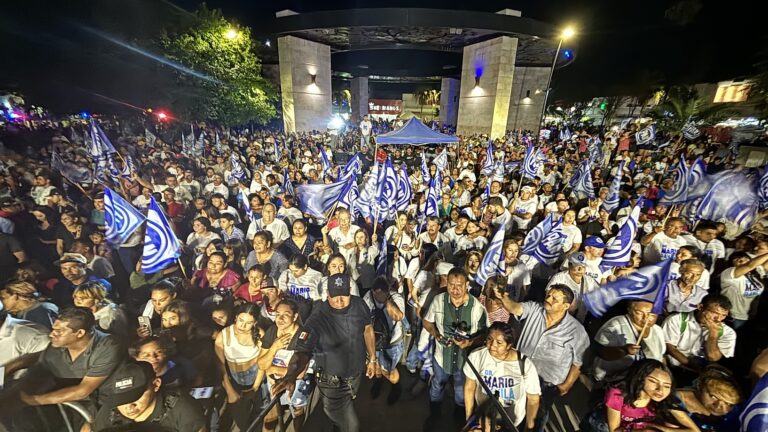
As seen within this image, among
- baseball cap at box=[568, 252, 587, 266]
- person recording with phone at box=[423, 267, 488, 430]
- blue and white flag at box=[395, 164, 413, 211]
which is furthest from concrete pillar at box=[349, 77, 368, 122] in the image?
person recording with phone at box=[423, 267, 488, 430]

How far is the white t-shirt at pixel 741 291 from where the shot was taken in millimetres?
4254

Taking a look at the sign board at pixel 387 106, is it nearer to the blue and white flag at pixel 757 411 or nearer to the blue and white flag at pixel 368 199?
the blue and white flag at pixel 368 199

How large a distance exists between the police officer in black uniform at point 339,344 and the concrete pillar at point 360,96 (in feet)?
143

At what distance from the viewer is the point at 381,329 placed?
4109 mm

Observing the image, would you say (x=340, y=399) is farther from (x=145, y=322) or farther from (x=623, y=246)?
(x=623, y=246)

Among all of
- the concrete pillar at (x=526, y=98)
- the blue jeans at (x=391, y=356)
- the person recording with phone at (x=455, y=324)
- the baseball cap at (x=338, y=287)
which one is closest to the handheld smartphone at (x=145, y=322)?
the baseball cap at (x=338, y=287)

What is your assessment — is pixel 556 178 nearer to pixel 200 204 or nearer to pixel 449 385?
pixel 449 385

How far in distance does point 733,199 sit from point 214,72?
2257cm

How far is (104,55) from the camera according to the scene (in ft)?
62.7

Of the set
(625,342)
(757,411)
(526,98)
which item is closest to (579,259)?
(625,342)

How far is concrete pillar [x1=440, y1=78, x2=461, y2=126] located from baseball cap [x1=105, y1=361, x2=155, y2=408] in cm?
4137

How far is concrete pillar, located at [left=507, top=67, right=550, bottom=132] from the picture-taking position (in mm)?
30797

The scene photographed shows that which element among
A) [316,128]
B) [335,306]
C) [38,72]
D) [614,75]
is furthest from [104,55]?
[614,75]

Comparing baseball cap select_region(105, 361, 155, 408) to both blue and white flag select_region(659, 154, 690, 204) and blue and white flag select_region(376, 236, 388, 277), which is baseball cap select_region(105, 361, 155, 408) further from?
blue and white flag select_region(659, 154, 690, 204)
